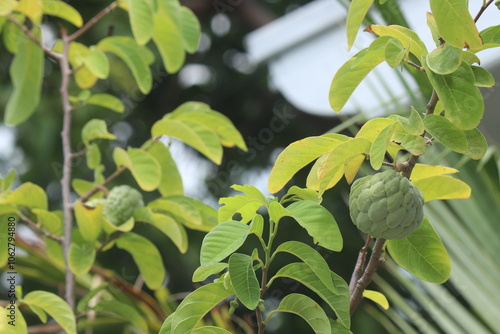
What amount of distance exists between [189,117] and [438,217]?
1.93 feet

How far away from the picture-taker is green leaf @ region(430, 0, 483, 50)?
0.68 meters

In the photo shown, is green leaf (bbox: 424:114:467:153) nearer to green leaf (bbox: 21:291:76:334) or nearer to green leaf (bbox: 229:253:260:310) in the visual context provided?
green leaf (bbox: 229:253:260:310)

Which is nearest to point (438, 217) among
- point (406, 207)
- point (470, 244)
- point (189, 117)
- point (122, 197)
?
point (470, 244)

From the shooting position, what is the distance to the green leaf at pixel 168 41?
149 cm

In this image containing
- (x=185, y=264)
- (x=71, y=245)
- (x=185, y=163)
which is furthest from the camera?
(x=185, y=163)

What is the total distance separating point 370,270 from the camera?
0.78 metres

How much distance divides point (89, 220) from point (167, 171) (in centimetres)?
22

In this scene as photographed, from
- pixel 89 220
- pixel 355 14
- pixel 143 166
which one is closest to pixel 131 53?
pixel 143 166

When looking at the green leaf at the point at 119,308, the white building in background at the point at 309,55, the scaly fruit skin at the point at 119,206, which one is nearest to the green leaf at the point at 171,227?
the scaly fruit skin at the point at 119,206

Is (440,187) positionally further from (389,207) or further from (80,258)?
(80,258)

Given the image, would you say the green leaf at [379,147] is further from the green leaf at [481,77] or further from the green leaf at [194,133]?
the green leaf at [194,133]

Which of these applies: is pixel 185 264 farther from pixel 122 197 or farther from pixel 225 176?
pixel 122 197

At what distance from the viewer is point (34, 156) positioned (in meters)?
3.62

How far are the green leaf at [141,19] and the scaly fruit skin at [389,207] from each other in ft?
2.29
